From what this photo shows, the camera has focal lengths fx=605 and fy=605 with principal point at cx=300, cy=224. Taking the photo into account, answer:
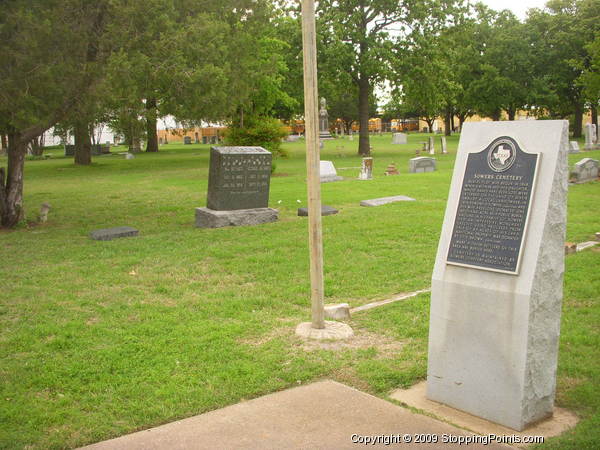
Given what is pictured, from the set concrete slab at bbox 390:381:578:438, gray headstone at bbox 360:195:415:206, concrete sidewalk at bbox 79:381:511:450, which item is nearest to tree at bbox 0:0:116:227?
gray headstone at bbox 360:195:415:206

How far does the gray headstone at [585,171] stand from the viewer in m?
17.7

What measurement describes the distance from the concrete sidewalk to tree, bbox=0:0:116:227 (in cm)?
840

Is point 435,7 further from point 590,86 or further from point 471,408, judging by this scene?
point 471,408

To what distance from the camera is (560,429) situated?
3961 millimetres

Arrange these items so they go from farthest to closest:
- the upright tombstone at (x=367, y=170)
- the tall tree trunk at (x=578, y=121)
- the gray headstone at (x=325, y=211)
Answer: the tall tree trunk at (x=578, y=121)
the upright tombstone at (x=367, y=170)
the gray headstone at (x=325, y=211)

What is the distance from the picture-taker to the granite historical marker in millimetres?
4047

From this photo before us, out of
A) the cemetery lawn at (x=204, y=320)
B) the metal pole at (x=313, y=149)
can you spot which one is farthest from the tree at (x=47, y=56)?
the metal pole at (x=313, y=149)

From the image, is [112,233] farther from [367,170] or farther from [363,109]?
[363,109]

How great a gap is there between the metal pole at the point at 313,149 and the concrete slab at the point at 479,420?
1421 millimetres

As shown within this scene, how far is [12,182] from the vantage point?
41.8 feet

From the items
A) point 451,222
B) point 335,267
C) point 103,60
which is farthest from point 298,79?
point 451,222

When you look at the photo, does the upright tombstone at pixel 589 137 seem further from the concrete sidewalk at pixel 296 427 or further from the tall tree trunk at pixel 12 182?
the concrete sidewalk at pixel 296 427

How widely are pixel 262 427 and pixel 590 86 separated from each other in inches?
932

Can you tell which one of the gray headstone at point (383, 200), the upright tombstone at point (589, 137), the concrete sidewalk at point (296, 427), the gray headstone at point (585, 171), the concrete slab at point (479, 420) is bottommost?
the concrete slab at point (479, 420)
